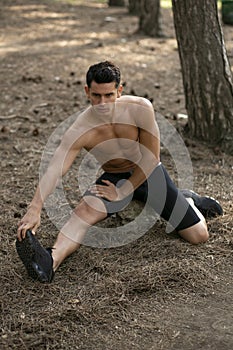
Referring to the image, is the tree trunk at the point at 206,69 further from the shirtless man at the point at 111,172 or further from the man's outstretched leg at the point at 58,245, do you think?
the man's outstretched leg at the point at 58,245

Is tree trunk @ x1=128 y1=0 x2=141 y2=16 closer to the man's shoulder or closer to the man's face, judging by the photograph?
the man's shoulder

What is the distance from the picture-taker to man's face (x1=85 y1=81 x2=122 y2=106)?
3.91 metres

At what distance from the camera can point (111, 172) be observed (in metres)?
4.44

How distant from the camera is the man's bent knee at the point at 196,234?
423 cm

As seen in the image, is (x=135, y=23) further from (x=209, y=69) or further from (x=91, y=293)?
(x=91, y=293)

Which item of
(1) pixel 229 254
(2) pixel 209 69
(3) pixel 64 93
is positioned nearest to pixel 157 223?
(1) pixel 229 254

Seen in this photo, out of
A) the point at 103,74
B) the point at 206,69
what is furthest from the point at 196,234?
the point at 206,69

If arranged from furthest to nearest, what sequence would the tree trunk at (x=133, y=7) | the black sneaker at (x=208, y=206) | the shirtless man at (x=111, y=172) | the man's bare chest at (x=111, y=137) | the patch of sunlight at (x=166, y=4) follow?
1. the patch of sunlight at (x=166, y=4)
2. the tree trunk at (x=133, y=7)
3. the black sneaker at (x=208, y=206)
4. the man's bare chest at (x=111, y=137)
5. the shirtless man at (x=111, y=172)

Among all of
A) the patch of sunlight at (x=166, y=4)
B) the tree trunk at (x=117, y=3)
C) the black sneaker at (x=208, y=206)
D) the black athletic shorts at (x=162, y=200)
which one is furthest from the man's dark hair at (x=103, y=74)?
the patch of sunlight at (x=166, y=4)

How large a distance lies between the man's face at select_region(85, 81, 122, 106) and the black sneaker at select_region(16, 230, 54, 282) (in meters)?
0.96

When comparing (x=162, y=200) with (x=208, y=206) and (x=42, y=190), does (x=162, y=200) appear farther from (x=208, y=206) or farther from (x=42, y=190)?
(x=42, y=190)

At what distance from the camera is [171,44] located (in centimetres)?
1118

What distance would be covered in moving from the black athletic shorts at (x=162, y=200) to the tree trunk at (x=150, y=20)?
7.70 meters

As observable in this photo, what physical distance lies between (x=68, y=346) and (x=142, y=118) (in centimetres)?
168
